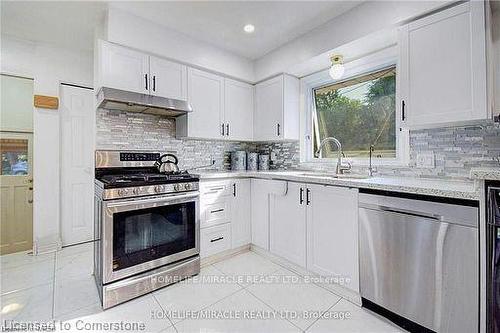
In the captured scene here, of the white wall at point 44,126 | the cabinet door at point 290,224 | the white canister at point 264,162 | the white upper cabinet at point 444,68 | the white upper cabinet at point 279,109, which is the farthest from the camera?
the white canister at point 264,162

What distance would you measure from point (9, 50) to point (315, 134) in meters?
3.62

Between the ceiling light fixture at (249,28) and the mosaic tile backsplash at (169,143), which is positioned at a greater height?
the ceiling light fixture at (249,28)

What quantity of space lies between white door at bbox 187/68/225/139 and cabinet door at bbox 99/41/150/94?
50 cm

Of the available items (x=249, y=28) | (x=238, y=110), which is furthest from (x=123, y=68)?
(x=238, y=110)

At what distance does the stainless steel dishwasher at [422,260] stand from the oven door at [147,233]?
1.47 meters

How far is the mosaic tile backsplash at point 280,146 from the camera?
5.41ft

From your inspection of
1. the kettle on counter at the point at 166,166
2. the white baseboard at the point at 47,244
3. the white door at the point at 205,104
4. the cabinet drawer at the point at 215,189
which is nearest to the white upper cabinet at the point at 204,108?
the white door at the point at 205,104

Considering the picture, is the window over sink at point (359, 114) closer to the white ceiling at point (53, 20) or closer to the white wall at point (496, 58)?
the white wall at point (496, 58)

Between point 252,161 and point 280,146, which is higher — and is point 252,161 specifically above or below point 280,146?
below

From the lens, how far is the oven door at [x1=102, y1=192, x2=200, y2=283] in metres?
1.74

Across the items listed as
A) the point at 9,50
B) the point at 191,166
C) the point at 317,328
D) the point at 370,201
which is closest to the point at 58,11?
the point at 9,50

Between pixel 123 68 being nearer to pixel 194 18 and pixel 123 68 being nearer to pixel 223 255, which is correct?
pixel 194 18

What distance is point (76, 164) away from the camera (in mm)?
2980

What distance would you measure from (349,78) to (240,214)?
1.95 metres
